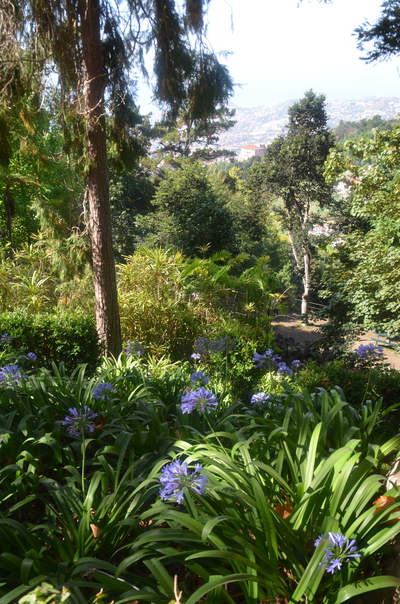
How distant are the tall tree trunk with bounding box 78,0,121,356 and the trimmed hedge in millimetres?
521

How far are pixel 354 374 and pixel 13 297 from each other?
17.0 ft

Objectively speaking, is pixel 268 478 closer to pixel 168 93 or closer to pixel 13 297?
pixel 168 93

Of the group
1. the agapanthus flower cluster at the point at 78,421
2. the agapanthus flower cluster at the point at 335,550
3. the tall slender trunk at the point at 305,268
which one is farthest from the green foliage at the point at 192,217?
the agapanthus flower cluster at the point at 335,550

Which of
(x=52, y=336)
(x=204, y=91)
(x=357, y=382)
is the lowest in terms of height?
(x=357, y=382)

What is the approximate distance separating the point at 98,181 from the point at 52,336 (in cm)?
210

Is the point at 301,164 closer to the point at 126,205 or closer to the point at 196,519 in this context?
the point at 126,205

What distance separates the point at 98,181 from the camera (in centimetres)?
518

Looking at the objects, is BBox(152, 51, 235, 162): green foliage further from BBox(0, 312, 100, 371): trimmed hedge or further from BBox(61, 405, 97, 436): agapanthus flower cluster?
BBox(61, 405, 97, 436): agapanthus flower cluster

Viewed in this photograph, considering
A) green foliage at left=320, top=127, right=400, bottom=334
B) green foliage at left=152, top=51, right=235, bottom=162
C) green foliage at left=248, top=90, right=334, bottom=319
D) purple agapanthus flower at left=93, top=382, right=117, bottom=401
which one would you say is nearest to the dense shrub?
purple agapanthus flower at left=93, top=382, right=117, bottom=401

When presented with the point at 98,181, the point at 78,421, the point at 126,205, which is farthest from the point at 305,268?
the point at 78,421

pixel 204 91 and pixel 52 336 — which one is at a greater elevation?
pixel 204 91

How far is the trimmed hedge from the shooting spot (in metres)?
4.51

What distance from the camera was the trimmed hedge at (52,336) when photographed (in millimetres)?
4508

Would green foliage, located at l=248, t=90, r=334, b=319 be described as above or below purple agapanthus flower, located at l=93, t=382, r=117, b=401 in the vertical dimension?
above
